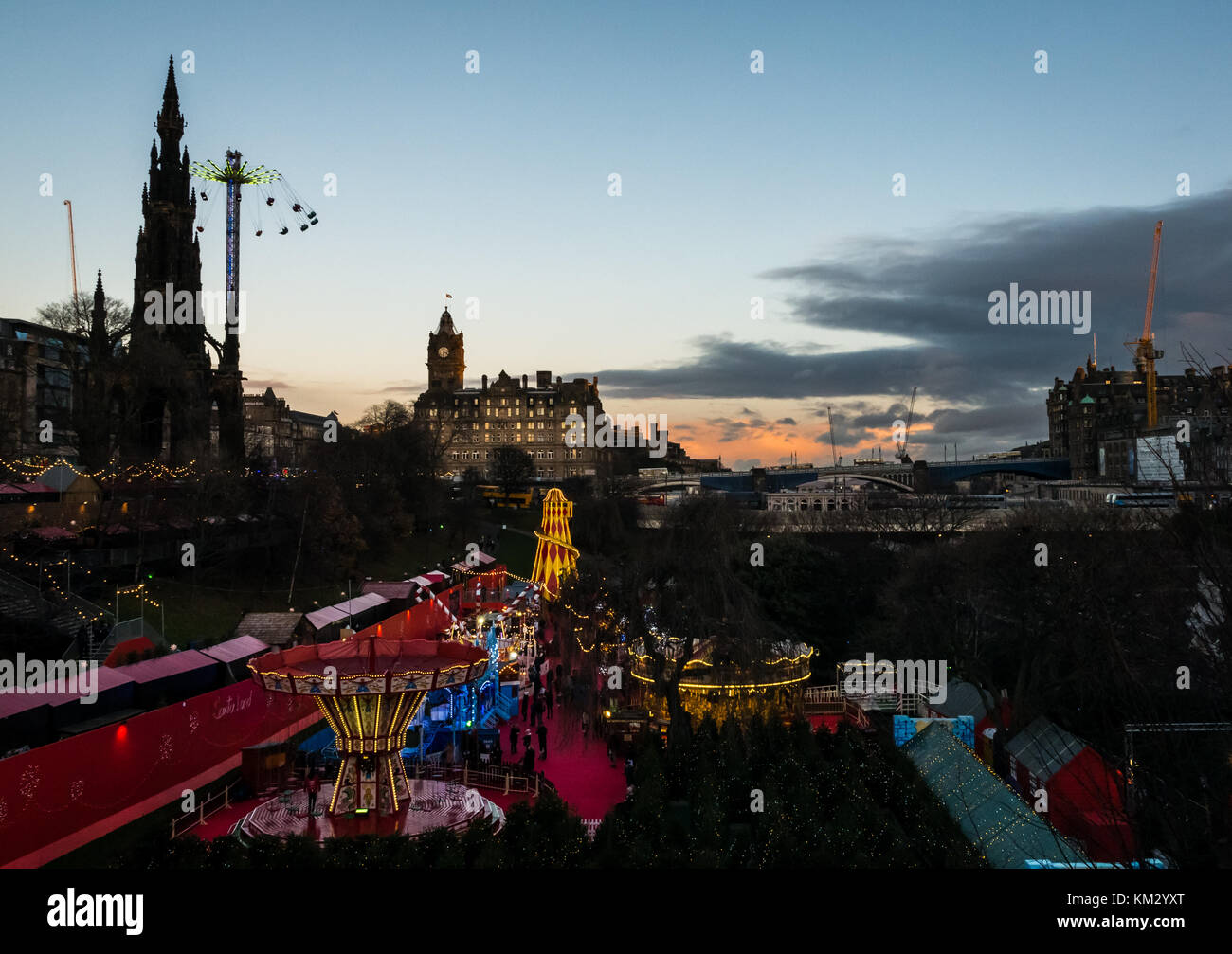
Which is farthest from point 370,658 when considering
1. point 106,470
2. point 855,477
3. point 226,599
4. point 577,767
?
point 855,477

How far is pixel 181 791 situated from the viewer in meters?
17.6

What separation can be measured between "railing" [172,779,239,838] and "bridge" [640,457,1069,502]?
78857 mm

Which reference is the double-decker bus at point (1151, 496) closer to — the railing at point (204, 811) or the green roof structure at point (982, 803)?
the green roof structure at point (982, 803)

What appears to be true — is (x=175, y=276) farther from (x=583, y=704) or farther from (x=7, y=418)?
(x=583, y=704)

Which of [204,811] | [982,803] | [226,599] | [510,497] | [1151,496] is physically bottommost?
[204,811]

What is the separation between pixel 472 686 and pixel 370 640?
251 inches

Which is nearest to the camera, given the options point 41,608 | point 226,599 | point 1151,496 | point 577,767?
point 1151,496

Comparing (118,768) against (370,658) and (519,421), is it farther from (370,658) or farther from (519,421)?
(519,421)

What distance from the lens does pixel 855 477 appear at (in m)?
97.4

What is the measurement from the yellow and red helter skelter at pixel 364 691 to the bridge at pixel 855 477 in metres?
78.7

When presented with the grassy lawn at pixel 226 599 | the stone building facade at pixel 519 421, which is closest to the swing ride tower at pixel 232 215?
the grassy lawn at pixel 226 599

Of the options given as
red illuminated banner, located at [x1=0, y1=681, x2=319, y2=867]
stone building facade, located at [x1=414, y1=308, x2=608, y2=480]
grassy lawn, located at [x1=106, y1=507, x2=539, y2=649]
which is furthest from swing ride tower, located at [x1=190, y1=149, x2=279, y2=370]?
stone building facade, located at [x1=414, y1=308, x2=608, y2=480]

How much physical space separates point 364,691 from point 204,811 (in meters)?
4.72

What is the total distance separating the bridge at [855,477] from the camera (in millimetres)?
96106
